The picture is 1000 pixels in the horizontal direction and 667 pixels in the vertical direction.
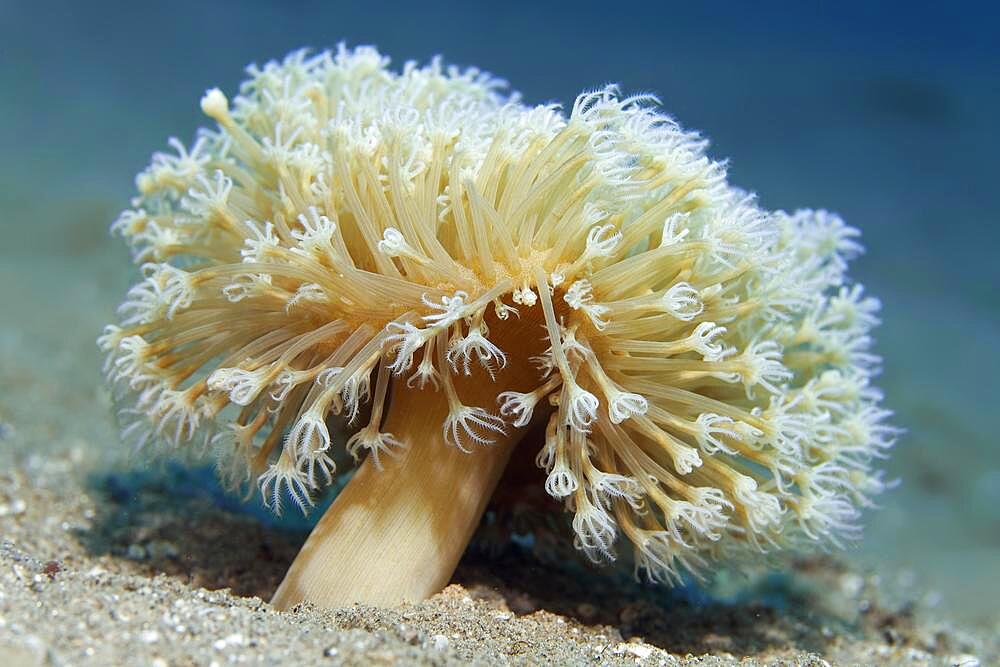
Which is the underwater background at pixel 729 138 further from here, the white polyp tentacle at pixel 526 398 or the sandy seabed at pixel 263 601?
the white polyp tentacle at pixel 526 398

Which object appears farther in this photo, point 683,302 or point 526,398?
point 683,302

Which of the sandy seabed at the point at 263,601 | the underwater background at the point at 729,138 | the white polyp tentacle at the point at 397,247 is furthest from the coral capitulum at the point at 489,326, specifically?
the underwater background at the point at 729,138

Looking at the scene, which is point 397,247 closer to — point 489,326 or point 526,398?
point 489,326

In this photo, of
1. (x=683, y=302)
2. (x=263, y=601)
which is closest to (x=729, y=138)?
(x=683, y=302)

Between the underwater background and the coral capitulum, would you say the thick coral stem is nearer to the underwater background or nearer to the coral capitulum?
the coral capitulum

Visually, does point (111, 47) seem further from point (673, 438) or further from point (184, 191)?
point (673, 438)

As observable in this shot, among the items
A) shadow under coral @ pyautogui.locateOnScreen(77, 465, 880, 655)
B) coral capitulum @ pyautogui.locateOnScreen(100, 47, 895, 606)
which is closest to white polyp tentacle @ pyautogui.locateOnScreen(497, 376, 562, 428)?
coral capitulum @ pyautogui.locateOnScreen(100, 47, 895, 606)
